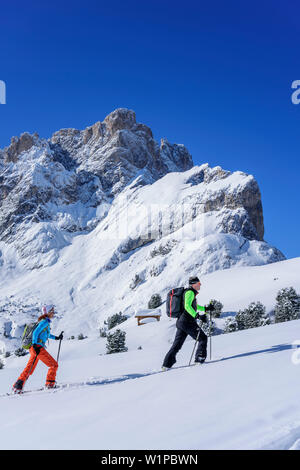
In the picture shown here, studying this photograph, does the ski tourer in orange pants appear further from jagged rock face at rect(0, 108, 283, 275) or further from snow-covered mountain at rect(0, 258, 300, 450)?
jagged rock face at rect(0, 108, 283, 275)

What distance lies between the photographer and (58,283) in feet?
315

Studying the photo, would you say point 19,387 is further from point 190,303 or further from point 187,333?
point 190,303

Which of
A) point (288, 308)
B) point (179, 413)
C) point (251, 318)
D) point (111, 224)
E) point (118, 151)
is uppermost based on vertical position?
point (118, 151)

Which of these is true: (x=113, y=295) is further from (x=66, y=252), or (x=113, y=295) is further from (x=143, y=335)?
(x=143, y=335)

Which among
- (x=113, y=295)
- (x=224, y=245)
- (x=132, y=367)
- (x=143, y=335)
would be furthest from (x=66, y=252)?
(x=132, y=367)

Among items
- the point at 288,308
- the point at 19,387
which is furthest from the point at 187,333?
the point at 288,308

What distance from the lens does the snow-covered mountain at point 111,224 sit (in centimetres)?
7481

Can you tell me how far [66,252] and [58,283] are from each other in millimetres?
18541

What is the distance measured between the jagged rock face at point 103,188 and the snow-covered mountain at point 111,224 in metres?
0.37

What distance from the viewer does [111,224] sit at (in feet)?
372

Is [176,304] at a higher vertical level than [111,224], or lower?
lower

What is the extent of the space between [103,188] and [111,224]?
36092mm

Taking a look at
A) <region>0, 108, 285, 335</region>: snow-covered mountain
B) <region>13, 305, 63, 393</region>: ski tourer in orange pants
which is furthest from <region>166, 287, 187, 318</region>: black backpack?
<region>0, 108, 285, 335</region>: snow-covered mountain

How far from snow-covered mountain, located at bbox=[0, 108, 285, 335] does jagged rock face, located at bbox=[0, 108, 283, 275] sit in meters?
0.37
